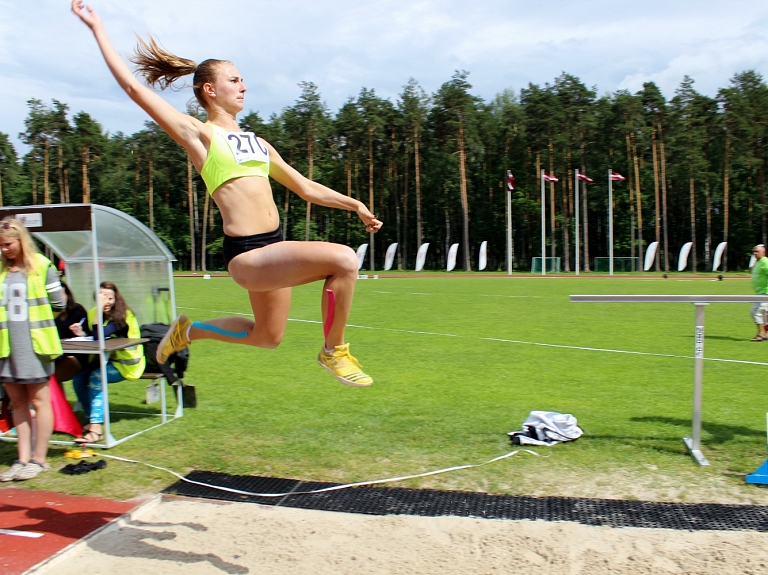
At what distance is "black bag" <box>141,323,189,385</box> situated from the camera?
7027 mm

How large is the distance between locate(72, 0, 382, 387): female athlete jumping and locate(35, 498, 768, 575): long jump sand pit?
131 cm

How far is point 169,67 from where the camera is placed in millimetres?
4102

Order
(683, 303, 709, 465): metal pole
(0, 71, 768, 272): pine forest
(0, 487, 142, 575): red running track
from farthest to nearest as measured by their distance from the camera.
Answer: (0, 71, 768, 272): pine forest
(683, 303, 709, 465): metal pole
(0, 487, 142, 575): red running track

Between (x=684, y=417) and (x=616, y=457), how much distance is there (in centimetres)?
181

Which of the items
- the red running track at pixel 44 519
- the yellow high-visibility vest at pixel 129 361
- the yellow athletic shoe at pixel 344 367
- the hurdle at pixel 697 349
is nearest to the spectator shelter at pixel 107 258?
the yellow high-visibility vest at pixel 129 361

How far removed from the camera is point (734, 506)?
16.6ft

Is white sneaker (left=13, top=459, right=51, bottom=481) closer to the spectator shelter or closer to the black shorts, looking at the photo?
the spectator shelter

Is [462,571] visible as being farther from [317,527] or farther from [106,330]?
[106,330]

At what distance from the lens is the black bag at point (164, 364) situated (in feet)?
23.1

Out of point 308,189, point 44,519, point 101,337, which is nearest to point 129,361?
point 101,337

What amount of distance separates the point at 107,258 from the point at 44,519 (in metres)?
3.37

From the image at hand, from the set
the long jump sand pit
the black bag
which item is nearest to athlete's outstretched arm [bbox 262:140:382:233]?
the long jump sand pit

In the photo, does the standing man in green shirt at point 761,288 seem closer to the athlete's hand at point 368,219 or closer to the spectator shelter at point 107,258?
the spectator shelter at point 107,258

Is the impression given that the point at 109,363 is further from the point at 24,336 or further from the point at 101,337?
the point at 24,336
